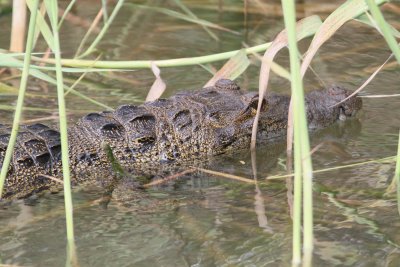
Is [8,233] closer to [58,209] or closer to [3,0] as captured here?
[58,209]

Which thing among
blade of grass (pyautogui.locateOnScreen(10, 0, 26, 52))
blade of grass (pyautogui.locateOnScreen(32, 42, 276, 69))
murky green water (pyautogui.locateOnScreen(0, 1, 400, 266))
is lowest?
murky green water (pyautogui.locateOnScreen(0, 1, 400, 266))

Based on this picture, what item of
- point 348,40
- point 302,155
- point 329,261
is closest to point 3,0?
point 348,40

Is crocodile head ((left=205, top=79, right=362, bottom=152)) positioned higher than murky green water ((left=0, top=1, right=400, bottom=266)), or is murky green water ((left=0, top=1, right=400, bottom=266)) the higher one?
crocodile head ((left=205, top=79, right=362, bottom=152))

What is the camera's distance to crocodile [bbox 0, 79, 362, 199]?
5137 mm

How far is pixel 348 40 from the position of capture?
789cm

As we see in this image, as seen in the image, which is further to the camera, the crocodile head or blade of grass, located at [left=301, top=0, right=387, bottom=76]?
the crocodile head

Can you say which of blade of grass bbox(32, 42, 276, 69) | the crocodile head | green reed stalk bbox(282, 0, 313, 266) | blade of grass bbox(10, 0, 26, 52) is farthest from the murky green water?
green reed stalk bbox(282, 0, 313, 266)

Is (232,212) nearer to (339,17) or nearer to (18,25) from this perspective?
(339,17)

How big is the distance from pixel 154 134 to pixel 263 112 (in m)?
0.81

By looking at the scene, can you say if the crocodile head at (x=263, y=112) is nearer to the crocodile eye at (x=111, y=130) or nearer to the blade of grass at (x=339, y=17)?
the crocodile eye at (x=111, y=130)

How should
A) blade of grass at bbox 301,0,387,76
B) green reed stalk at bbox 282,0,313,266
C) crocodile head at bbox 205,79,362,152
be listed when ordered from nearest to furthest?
green reed stalk at bbox 282,0,313,266 < blade of grass at bbox 301,0,387,76 < crocodile head at bbox 205,79,362,152

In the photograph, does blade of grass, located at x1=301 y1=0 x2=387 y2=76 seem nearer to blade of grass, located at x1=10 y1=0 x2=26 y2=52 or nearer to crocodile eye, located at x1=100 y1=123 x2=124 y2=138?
crocodile eye, located at x1=100 y1=123 x2=124 y2=138

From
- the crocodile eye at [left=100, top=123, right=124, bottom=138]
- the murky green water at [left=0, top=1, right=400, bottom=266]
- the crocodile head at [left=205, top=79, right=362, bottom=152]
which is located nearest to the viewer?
the murky green water at [left=0, top=1, right=400, bottom=266]

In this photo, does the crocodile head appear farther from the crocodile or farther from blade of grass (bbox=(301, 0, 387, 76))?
blade of grass (bbox=(301, 0, 387, 76))
